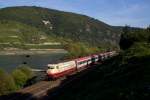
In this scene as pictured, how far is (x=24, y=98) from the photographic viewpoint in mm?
44844

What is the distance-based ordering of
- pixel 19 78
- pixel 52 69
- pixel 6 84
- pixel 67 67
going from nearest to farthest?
pixel 52 69, pixel 6 84, pixel 67 67, pixel 19 78

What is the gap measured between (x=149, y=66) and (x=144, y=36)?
223ft

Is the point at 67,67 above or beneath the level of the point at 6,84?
above

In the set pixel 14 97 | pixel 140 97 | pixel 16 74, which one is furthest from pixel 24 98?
pixel 16 74

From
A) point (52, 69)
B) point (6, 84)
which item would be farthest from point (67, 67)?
point (6, 84)

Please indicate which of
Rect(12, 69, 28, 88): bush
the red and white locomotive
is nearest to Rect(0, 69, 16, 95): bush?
Rect(12, 69, 28, 88): bush

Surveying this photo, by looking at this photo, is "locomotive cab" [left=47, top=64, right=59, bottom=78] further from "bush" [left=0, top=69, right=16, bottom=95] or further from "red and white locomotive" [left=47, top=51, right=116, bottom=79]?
"bush" [left=0, top=69, right=16, bottom=95]

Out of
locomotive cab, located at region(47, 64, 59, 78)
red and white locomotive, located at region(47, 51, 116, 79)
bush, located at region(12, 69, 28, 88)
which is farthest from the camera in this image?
bush, located at region(12, 69, 28, 88)

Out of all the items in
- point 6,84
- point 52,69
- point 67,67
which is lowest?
point 6,84

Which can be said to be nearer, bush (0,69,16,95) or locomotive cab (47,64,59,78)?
locomotive cab (47,64,59,78)

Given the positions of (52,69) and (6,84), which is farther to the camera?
(6,84)

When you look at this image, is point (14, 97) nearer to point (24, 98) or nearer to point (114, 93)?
point (24, 98)

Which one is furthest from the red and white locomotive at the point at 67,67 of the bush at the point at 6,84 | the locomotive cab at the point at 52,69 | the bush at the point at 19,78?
the bush at the point at 19,78

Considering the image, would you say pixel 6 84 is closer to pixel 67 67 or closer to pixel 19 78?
pixel 19 78
